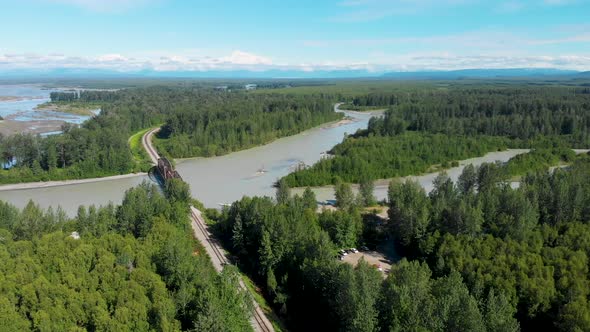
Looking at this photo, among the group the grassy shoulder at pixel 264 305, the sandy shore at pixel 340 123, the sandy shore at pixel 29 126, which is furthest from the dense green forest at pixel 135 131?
the grassy shoulder at pixel 264 305

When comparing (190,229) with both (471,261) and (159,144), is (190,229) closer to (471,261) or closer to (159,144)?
(471,261)

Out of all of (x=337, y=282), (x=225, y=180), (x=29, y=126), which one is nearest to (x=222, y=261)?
(x=337, y=282)

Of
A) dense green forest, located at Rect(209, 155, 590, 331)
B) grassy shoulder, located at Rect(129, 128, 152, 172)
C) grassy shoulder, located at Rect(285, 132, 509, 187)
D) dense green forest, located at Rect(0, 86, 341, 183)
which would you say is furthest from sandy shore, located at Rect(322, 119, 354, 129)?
dense green forest, located at Rect(209, 155, 590, 331)

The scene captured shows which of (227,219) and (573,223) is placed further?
(227,219)

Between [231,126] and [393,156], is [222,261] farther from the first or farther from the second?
[231,126]

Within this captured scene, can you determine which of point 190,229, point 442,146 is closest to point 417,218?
point 190,229

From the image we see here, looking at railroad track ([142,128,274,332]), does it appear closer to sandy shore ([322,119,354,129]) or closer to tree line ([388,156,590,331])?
tree line ([388,156,590,331])
